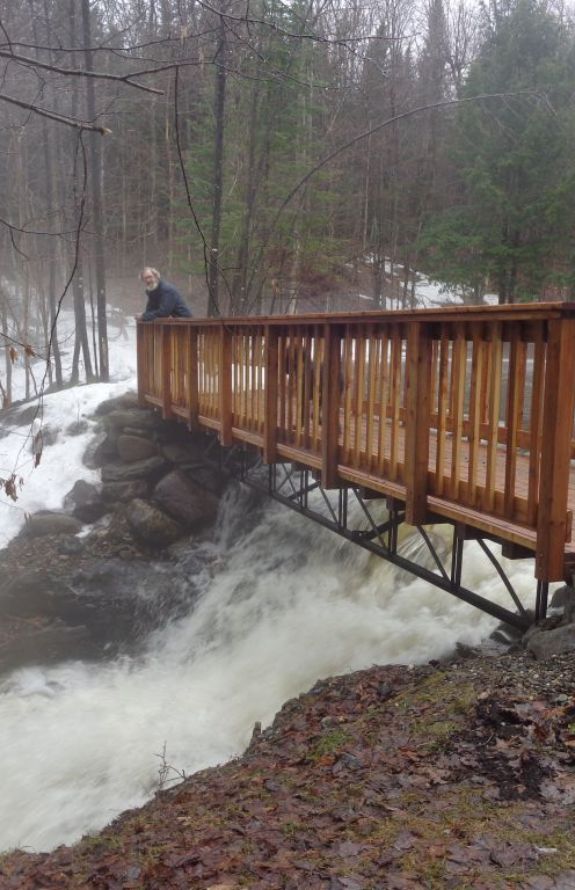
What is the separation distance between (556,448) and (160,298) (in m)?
7.95

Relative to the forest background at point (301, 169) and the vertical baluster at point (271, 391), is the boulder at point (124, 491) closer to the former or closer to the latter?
the forest background at point (301, 169)

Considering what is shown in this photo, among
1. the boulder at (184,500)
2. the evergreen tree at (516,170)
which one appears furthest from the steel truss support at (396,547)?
the evergreen tree at (516,170)

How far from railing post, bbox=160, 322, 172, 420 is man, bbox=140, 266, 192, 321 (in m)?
0.30

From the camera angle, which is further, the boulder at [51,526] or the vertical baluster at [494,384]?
the boulder at [51,526]

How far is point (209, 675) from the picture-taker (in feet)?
26.1

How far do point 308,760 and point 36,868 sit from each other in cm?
158

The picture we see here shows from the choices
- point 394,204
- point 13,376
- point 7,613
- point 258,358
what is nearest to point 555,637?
point 258,358

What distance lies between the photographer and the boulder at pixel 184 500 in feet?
37.2

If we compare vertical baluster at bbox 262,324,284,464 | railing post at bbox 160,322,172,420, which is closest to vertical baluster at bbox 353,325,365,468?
vertical baluster at bbox 262,324,284,464

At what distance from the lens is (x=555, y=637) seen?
453cm

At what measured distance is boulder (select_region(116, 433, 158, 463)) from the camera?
38.9 ft

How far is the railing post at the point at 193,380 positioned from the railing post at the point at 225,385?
92cm

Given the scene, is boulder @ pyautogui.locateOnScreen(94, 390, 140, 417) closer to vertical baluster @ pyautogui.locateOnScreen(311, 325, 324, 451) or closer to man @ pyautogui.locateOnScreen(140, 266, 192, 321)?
man @ pyautogui.locateOnScreen(140, 266, 192, 321)

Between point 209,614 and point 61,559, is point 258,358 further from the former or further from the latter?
point 61,559
